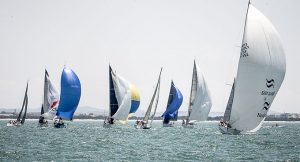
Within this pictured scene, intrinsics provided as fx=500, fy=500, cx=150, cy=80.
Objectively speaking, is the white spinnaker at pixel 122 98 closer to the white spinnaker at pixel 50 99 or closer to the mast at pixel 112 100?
the mast at pixel 112 100

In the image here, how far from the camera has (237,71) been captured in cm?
5562

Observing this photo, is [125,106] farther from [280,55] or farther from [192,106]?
[280,55]

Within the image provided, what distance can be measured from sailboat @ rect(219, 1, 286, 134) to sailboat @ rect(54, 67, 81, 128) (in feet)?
143

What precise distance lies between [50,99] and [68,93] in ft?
26.3

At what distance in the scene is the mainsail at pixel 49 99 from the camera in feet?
322

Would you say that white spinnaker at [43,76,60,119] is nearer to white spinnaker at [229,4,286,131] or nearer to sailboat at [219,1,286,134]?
sailboat at [219,1,286,134]

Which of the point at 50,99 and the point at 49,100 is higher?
the point at 50,99

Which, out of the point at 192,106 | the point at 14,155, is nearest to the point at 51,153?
the point at 14,155

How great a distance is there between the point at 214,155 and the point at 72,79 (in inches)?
2092

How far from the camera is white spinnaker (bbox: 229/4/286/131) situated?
53.4 m

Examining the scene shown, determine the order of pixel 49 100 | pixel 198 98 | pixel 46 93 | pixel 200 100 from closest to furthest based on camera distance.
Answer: pixel 49 100, pixel 46 93, pixel 198 98, pixel 200 100

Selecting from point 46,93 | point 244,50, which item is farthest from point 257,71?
point 46,93

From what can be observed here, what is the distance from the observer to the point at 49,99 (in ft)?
324

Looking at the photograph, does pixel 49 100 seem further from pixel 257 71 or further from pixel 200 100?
pixel 257 71
